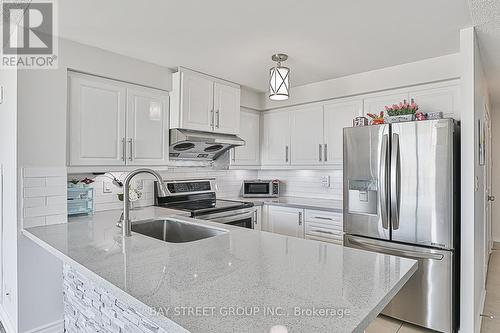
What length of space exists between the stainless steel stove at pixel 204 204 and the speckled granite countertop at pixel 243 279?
1.25 metres

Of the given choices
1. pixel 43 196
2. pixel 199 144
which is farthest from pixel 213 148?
pixel 43 196

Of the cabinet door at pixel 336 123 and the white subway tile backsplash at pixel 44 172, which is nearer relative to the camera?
the white subway tile backsplash at pixel 44 172

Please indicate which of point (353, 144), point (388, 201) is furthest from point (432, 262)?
point (353, 144)

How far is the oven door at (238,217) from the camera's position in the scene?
3088mm

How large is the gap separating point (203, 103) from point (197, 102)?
3.1 inches


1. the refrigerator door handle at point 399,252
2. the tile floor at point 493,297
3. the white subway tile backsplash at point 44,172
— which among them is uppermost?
the white subway tile backsplash at point 44,172

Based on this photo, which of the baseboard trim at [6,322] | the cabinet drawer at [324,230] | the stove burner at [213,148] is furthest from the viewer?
the stove burner at [213,148]

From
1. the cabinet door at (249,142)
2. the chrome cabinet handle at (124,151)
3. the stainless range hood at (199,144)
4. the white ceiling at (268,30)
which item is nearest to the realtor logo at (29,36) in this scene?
the white ceiling at (268,30)

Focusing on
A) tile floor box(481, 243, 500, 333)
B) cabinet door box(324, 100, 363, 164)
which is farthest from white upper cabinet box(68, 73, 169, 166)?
tile floor box(481, 243, 500, 333)

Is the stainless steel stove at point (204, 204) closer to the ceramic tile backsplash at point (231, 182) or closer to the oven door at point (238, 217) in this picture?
the oven door at point (238, 217)

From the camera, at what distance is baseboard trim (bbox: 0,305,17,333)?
2.28 metres

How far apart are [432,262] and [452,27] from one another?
174 centimetres

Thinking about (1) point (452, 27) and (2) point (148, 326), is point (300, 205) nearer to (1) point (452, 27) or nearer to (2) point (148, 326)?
(1) point (452, 27)

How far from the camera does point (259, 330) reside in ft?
2.70
